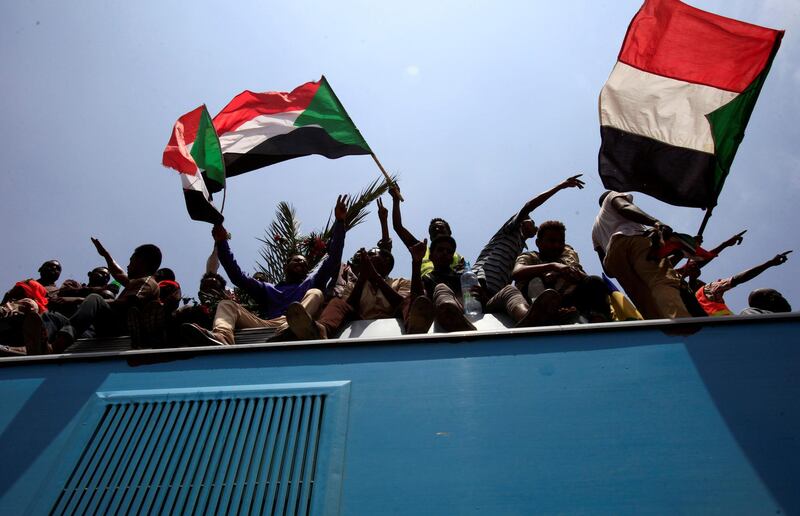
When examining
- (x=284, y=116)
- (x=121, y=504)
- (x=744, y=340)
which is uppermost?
(x=284, y=116)

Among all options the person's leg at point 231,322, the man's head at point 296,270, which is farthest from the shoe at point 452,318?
the man's head at point 296,270

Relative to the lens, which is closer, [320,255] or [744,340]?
[744,340]

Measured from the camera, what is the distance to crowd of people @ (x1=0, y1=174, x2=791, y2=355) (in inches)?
160

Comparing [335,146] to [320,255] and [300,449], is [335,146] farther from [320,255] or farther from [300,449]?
[300,449]

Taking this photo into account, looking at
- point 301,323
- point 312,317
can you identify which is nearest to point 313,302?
point 312,317

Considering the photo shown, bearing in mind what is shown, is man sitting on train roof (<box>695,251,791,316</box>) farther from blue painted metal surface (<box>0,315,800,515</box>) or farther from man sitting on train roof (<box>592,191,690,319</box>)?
blue painted metal surface (<box>0,315,800,515</box>)

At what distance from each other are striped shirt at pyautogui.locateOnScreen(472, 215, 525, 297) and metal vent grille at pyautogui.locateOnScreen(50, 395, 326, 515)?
233 centimetres

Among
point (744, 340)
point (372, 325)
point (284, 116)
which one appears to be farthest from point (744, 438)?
point (284, 116)

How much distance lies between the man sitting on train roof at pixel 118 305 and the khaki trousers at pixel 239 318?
1.62ft

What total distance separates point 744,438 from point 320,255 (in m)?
5.71

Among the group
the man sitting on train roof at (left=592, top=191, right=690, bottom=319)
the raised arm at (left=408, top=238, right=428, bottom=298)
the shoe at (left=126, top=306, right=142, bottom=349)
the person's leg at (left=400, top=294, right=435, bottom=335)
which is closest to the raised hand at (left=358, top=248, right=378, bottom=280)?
the raised arm at (left=408, top=238, right=428, bottom=298)

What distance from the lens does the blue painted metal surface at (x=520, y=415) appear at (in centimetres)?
251

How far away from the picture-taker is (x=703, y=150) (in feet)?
16.3

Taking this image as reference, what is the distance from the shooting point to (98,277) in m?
6.42
